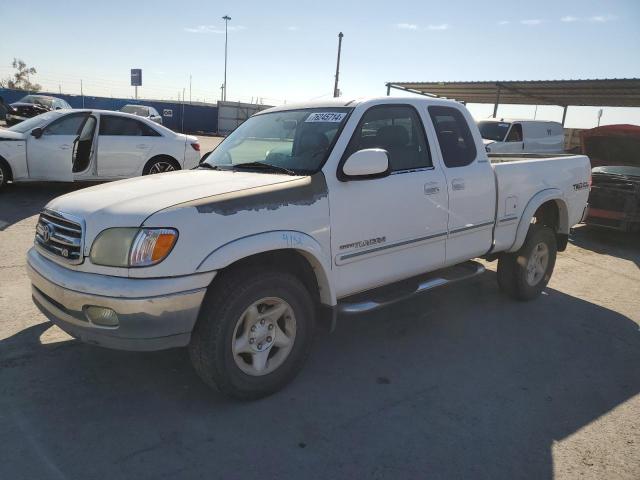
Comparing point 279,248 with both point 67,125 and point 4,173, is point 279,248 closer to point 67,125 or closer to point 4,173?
point 67,125

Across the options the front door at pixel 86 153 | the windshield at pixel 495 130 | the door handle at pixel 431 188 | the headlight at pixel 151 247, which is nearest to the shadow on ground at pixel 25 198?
the front door at pixel 86 153

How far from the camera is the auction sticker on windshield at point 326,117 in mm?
3690

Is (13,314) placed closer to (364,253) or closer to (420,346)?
(364,253)

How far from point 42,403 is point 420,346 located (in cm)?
275

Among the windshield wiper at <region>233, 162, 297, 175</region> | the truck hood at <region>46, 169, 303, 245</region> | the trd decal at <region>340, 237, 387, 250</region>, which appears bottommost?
the trd decal at <region>340, 237, 387, 250</region>

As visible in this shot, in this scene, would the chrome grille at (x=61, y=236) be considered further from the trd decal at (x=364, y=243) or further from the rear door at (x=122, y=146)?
the rear door at (x=122, y=146)

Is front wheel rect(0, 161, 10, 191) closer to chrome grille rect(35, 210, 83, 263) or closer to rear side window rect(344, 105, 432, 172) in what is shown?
chrome grille rect(35, 210, 83, 263)

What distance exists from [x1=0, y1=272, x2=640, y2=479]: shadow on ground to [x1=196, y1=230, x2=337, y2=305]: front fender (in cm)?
73

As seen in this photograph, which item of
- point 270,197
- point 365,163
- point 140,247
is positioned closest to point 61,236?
point 140,247

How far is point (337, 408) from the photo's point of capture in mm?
3154

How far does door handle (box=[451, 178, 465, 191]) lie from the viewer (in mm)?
4176

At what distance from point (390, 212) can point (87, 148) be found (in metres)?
7.53

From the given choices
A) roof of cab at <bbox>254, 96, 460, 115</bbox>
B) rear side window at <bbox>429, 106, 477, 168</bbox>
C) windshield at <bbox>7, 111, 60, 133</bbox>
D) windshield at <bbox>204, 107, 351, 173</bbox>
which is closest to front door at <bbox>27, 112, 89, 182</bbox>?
windshield at <bbox>7, 111, 60, 133</bbox>

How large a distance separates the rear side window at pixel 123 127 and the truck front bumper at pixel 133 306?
289 inches
